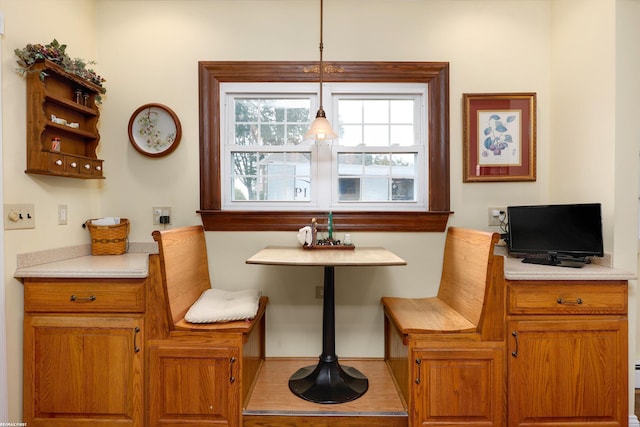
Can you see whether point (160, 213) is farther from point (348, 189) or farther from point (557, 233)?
point (557, 233)

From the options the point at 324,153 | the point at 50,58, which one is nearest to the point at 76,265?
the point at 50,58

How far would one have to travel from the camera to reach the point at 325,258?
5.98ft

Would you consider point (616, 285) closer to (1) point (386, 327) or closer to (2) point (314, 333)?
(1) point (386, 327)

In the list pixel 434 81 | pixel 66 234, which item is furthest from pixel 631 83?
pixel 66 234

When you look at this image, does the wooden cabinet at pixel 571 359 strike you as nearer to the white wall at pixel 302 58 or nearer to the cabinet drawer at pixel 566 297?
the cabinet drawer at pixel 566 297

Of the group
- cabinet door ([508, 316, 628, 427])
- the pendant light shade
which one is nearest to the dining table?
the pendant light shade

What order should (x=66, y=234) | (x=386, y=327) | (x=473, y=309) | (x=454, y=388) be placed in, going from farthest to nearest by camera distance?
(x=386, y=327) → (x=66, y=234) → (x=473, y=309) → (x=454, y=388)

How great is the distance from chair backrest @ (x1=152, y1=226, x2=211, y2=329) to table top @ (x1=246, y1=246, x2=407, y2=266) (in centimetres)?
48

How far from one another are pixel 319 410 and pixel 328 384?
18 centimetres

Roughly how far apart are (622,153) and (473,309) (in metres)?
1.29

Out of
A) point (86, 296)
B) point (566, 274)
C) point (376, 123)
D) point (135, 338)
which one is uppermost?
point (376, 123)

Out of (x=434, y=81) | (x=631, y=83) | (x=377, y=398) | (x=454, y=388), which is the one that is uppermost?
(x=434, y=81)

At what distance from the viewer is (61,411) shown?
1.78 metres

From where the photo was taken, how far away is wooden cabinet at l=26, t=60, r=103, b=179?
6.03 ft
